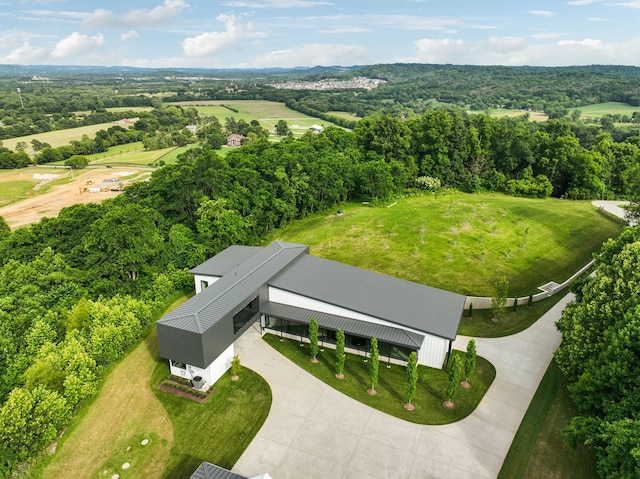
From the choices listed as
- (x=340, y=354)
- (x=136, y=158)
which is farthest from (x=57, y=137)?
(x=340, y=354)

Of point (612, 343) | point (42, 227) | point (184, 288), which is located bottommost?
point (184, 288)

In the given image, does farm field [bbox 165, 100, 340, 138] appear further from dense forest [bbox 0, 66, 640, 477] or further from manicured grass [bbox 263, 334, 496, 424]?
manicured grass [bbox 263, 334, 496, 424]

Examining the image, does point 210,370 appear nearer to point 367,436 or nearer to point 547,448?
point 367,436

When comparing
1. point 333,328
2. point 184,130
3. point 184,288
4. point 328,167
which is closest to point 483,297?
point 333,328

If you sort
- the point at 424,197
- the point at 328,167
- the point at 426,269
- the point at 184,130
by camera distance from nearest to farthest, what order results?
the point at 426,269, the point at 328,167, the point at 424,197, the point at 184,130

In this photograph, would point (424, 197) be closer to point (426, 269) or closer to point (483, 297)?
point (426, 269)

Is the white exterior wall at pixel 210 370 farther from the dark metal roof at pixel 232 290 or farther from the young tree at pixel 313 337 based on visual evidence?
the young tree at pixel 313 337
